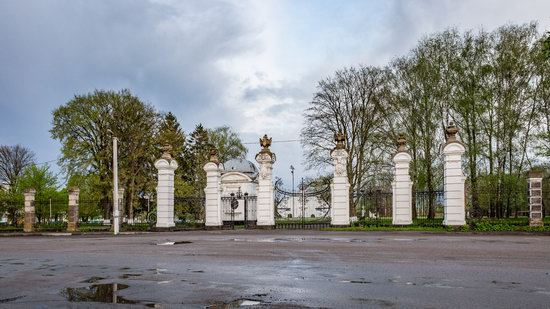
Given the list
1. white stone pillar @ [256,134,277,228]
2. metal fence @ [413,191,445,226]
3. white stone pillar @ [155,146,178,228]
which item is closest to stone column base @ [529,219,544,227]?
metal fence @ [413,191,445,226]

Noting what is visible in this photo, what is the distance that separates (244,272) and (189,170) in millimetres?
62135

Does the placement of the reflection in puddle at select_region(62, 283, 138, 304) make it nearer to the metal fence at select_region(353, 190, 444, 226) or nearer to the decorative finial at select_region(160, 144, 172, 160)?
the metal fence at select_region(353, 190, 444, 226)

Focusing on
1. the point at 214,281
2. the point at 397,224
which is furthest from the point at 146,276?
the point at 397,224

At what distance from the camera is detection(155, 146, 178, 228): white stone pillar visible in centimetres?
3120

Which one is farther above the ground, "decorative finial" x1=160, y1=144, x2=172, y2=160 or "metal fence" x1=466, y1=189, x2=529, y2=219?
"decorative finial" x1=160, y1=144, x2=172, y2=160

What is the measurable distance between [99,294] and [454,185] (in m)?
21.8

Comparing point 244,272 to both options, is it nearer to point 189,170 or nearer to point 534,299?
point 534,299

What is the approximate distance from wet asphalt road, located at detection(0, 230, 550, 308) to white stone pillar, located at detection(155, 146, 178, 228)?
17.5 metres

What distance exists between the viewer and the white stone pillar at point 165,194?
102ft

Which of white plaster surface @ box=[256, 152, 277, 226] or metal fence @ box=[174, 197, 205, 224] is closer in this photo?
white plaster surface @ box=[256, 152, 277, 226]

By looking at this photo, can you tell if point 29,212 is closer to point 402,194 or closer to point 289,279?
point 402,194

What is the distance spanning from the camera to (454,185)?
26.1m

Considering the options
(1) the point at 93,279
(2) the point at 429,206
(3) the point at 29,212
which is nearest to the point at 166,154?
(3) the point at 29,212

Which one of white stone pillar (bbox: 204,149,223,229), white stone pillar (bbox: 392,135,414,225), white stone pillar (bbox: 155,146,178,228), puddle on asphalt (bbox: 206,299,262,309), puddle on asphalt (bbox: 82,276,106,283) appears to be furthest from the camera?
white stone pillar (bbox: 204,149,223,229)
